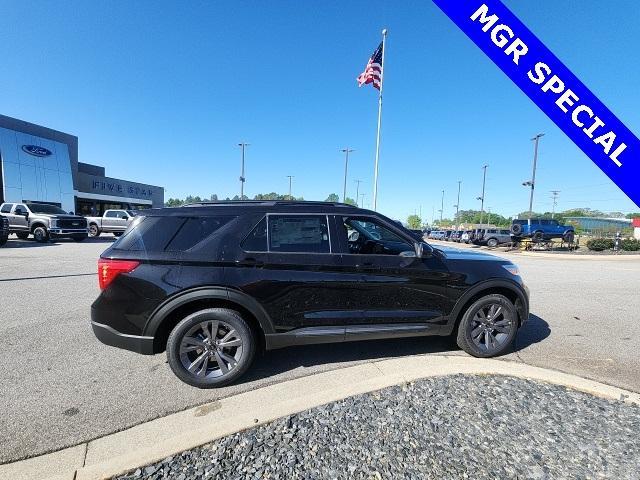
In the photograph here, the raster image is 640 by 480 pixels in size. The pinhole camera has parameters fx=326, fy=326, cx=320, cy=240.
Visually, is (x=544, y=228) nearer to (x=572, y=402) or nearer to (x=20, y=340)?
(x=572, y=402)

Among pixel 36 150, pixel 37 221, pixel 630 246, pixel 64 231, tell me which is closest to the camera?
pixel 37 221

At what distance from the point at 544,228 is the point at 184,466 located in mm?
31779

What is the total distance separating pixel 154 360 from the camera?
147 inches

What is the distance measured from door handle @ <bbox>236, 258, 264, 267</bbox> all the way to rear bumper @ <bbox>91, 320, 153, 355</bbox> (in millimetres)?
1094

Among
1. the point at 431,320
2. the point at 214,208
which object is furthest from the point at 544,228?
the point at 214,208

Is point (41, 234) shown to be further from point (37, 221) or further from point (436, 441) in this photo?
point (436, 441)

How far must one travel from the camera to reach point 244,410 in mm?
2740

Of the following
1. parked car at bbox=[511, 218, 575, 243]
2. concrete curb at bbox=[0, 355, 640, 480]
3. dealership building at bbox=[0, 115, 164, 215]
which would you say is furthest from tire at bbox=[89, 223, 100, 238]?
parked car at bbox=[511, 218, 575, 243]

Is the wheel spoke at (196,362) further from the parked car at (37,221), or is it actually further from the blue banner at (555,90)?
the parked car at (37,221)

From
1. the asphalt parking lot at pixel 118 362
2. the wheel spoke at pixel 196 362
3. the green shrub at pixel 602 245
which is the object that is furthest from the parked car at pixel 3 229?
the green shrub at pixel 602 245

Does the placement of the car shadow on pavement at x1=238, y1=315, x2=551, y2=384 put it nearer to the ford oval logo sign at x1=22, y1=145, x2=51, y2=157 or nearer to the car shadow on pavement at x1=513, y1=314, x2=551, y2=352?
the car shadow on pavement at x1=513, y1=314, x2=551, y2=352

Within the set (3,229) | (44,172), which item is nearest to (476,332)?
(3,229)

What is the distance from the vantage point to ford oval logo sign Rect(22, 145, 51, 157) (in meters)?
31.3

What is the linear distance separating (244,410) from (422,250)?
91.3 inches
